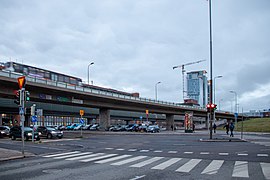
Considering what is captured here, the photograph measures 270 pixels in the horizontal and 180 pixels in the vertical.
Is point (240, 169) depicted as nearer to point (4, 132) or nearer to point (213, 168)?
point (213, 168)

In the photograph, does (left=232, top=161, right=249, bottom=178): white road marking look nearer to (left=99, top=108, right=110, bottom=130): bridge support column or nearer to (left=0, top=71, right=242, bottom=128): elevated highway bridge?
A: (left=0, top=71, right=242, bottom=128): elevated highway bridge

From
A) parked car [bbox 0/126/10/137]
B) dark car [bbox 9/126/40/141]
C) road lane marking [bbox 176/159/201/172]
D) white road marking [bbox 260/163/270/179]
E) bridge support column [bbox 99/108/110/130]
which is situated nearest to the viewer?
white road marking [bbox 260/163/270/179]

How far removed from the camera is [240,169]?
11.3 m

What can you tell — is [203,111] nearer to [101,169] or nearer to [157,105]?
[157,105]

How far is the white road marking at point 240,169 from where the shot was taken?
1012cm

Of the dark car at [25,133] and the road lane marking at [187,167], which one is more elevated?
the road lane marking at [187,167]

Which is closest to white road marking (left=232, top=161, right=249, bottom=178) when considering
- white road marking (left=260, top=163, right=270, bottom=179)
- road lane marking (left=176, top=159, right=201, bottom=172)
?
white road marking (left=260, top=163, right=270, bottom=179)

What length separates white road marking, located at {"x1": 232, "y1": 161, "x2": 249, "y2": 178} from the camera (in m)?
10.1

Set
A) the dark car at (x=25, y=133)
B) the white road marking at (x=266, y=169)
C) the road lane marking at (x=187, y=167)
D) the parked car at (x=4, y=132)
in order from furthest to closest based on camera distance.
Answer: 1. the parked car at (x=4, y=132)
2. the dark car at (x=25, y=133)
3. the road lane marking at (x=187, y=167)
4. the white road marking at (x=266, y=169)

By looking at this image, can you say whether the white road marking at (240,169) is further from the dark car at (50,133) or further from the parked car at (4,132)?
the parked car at (4,132)

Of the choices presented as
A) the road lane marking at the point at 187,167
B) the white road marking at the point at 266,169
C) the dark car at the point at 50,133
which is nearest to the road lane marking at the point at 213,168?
the road lane marking at the point at 187,167

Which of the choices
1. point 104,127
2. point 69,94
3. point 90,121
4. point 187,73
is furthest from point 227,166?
point 187,73

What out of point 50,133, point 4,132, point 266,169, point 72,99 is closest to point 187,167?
point 266,169

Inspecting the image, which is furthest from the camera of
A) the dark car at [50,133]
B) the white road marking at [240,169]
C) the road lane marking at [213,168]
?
the dark car at [50,133]
